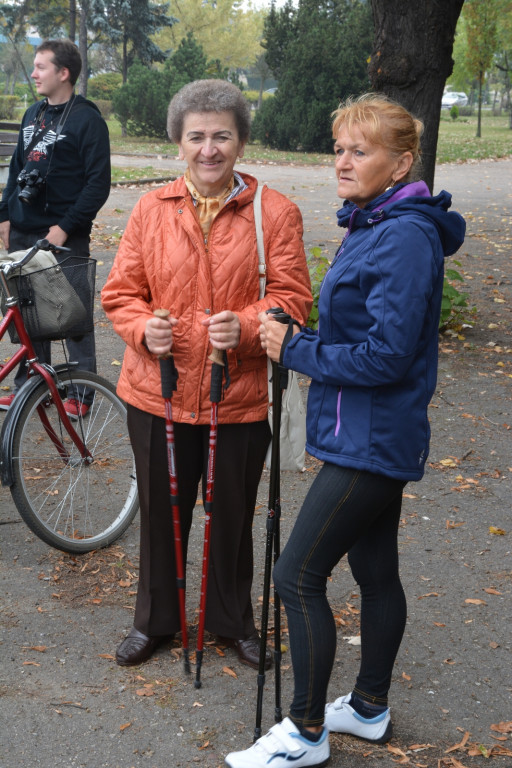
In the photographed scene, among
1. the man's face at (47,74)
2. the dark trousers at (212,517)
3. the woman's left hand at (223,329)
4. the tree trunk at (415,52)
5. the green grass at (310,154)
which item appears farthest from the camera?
the green grass at (310,154)

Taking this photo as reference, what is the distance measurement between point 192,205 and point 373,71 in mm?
5362

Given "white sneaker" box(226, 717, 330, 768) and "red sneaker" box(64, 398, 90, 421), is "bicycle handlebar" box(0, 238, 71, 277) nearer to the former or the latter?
"red sneaker" box(64, 398, 90, 421)

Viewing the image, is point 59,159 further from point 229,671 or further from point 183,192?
point 229,671

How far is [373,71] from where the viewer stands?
789 centimetres

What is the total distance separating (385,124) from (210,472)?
1327 mm

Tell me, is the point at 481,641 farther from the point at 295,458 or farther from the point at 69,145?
the point at 69,145

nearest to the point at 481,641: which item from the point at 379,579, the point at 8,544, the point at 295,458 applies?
the point at 379,579

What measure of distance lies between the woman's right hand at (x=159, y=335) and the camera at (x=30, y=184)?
3.00 m

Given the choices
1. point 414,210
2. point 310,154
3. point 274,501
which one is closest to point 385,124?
point 414,210

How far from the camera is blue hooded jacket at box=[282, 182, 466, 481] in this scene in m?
2.44

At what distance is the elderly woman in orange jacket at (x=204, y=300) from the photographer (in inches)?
121

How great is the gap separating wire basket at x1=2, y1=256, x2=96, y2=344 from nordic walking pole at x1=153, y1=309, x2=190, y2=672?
1380mm

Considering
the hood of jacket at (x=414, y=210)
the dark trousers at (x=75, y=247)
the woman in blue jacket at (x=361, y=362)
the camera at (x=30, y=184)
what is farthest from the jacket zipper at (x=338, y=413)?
the camera at (x=30, y=184)

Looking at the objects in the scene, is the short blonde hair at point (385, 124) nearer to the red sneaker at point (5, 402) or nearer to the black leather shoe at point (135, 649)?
the black leather shoe at point (135, 649)
